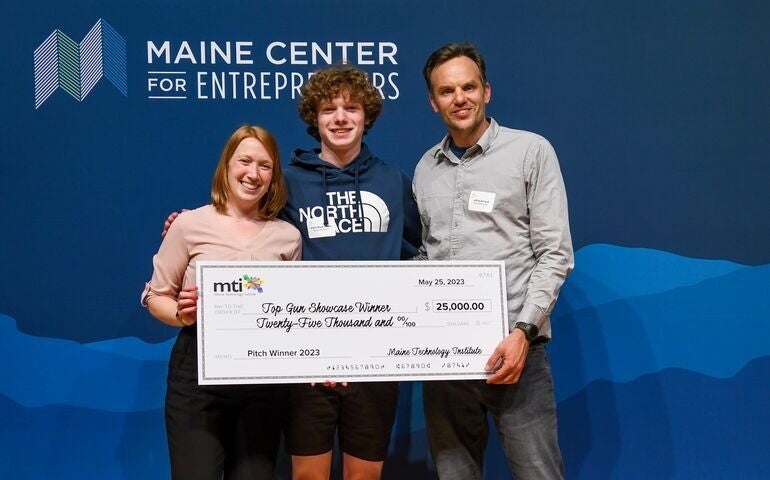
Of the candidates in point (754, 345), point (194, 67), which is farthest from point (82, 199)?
point (754, 345)

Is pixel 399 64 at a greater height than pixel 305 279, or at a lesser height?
greater

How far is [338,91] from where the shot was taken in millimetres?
1959

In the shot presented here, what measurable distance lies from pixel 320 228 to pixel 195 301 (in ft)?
1.35

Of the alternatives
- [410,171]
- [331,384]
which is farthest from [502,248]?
[410,171]

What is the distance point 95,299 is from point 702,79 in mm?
2477

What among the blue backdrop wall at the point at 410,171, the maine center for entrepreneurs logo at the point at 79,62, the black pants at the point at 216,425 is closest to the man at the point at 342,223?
the black pants at the point at 216,425

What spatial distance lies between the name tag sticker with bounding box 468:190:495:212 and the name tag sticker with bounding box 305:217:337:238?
399 millimetres

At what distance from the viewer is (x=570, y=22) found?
257 centimetres

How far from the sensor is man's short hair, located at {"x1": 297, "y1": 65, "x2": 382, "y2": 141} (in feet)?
6.44

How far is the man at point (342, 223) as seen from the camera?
6.25ft

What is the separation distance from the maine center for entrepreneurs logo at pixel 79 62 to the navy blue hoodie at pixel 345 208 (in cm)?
95

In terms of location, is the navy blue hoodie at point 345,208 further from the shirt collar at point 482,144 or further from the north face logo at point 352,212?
the shirt collar at point 482,144

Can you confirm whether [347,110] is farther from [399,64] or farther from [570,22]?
[570,22]

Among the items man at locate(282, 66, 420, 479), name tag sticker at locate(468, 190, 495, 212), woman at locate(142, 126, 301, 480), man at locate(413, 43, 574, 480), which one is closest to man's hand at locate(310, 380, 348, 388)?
man at locate(282, 66, 420, 479)
